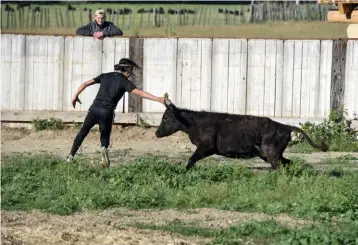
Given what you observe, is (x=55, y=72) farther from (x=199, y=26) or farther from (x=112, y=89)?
(x=199, y=26)

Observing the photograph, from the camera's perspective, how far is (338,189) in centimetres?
1473

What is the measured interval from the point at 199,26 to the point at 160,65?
68.5 feet

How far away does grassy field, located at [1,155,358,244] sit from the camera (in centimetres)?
1199

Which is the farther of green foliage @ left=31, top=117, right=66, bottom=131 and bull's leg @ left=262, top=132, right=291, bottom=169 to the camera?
green foliage @ left=31, top=117, right=66, bottom=131

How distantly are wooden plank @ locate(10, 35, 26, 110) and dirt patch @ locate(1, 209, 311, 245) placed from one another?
9.87 metres

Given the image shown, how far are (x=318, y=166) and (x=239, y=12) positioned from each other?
28.8m

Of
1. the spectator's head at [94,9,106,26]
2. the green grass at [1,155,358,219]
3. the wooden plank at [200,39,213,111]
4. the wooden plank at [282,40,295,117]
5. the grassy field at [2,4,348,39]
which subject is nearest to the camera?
the green grass at [1,155,358,219]

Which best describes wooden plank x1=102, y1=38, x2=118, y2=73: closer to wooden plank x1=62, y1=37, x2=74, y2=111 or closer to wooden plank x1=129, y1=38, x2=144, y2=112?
wooden plank x1=129, y1=38, x2=144, y2=112

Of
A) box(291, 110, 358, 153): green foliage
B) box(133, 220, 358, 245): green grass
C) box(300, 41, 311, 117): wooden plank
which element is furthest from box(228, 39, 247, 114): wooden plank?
box(133, 220, 358, 245): green grass

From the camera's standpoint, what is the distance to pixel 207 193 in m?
14.3

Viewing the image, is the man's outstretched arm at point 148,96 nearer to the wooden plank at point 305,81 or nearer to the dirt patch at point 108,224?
the dirt patch at point 108,224

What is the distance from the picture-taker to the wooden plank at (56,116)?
22.3 metres

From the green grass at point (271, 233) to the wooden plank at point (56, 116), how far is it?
9853mm

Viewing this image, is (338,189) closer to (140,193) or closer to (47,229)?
(140,193)
